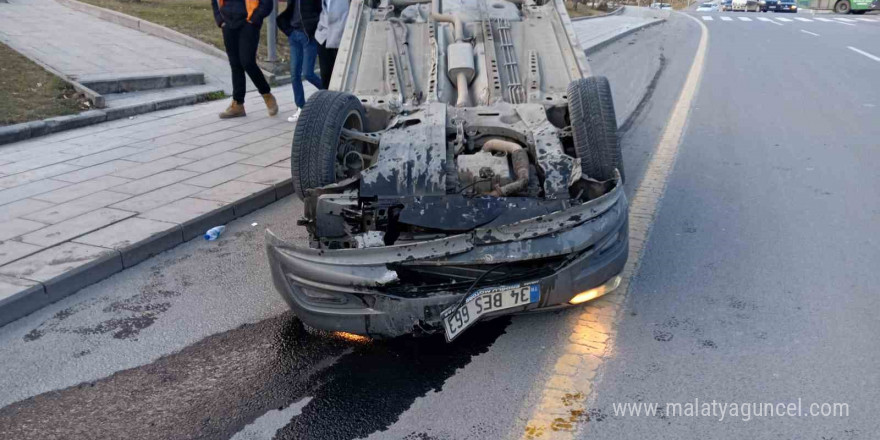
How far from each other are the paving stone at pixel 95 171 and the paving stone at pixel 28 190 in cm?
12

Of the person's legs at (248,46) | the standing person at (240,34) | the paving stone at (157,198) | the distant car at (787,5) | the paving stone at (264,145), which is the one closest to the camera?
the paving stone at (157,198)

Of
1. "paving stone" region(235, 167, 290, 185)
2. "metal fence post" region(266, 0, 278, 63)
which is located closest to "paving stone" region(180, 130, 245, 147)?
"paving stone" region(235, 167, 290, 185)

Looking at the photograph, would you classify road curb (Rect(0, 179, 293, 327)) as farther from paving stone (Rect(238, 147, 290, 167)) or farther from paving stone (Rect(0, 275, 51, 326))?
paving stone (Rect(238, 147, 290, 167))

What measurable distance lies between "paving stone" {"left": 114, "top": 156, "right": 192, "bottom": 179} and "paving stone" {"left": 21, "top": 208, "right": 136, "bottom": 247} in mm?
1002

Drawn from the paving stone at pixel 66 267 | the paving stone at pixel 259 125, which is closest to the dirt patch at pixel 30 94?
the paving stone at pixel 259 125

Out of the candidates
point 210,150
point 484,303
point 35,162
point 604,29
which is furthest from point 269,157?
point 604,29

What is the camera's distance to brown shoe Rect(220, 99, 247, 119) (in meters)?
8.71

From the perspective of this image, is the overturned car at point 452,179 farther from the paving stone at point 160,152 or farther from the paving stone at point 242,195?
the paving stone at point 160,152

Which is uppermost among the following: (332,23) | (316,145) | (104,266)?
(332,23)

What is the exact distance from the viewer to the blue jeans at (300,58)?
27.9 feet

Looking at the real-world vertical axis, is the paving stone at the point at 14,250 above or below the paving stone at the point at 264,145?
below

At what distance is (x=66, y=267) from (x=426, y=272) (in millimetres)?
2520

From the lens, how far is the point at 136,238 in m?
4.95

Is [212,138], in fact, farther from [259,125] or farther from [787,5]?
[787,5]
